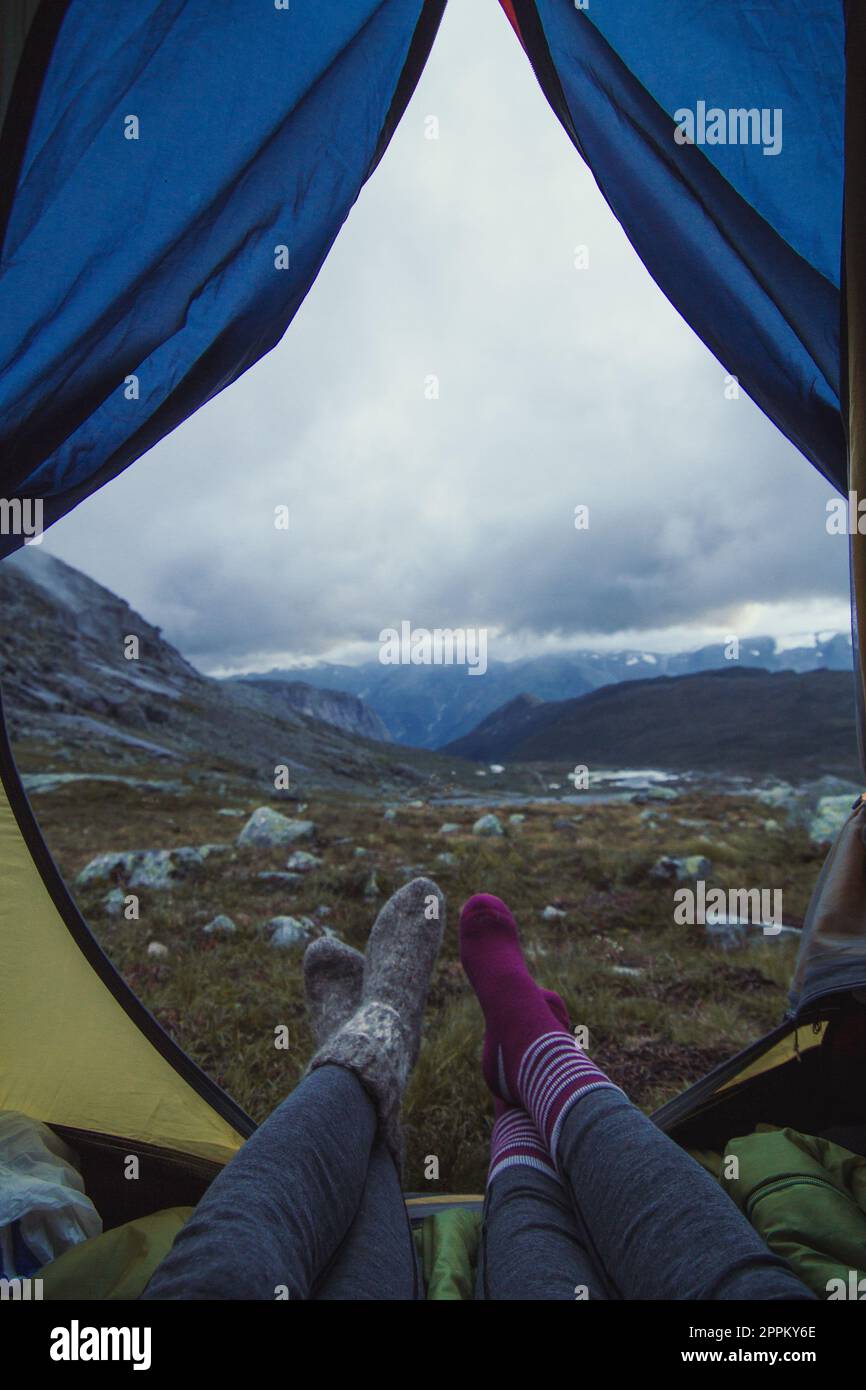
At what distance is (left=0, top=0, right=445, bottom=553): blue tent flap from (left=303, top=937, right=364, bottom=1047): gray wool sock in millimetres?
1733

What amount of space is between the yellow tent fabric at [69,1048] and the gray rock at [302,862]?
321cm

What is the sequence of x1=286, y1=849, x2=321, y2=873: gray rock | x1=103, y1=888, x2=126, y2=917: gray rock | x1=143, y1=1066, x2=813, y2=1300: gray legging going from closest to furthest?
x1=143, y1=1066, x2=813, y2=1300: gray legging → x1=103, y1=888, x2=126, y2=917: gray rock → x1=286, y1=849, x2=321, y2=873: gray rock

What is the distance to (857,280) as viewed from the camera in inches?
51.0

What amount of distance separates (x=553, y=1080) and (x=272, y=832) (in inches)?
211

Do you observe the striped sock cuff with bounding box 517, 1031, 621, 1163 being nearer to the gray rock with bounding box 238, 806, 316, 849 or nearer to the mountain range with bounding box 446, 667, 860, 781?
the gray rock with bounding box 238, 806, 316, 849

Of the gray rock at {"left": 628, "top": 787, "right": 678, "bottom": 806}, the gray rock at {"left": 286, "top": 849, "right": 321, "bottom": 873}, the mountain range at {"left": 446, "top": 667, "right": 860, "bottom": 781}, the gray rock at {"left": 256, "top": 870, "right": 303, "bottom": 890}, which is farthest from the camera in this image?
the mountain range at {"left": 446, "top": 667, "right": 860, "bottom": 781}

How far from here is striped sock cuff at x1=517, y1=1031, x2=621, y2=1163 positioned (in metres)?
1.27

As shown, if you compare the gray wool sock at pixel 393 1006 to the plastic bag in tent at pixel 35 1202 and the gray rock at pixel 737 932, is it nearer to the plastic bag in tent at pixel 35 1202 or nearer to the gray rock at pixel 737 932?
the plastic bag in tent at pixel 35 1202

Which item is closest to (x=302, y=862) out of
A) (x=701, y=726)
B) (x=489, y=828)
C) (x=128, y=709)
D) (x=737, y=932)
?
(x=489, y=828)

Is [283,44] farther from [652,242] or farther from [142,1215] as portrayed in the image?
[142,1215]

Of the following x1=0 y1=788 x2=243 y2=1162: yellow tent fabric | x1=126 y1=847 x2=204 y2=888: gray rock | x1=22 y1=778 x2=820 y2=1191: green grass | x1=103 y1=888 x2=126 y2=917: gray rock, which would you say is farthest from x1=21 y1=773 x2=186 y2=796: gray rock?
x1=0 y1=788 x2=243 y2=1162: yellow tent fabric

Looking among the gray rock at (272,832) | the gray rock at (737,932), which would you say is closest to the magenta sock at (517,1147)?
the gray rock at (737,932)

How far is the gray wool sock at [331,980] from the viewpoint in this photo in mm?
2148
